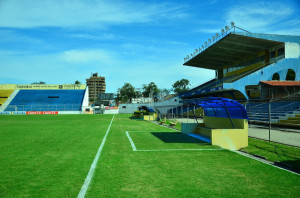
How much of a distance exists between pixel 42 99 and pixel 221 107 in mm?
67904

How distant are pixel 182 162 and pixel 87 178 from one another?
120 inches

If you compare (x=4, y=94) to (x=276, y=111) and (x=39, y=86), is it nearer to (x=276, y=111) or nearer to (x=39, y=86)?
(x=39, y=86)

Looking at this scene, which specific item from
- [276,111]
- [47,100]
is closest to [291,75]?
[276,111]

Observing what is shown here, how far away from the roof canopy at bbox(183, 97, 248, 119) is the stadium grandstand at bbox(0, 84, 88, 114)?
52.9 meters

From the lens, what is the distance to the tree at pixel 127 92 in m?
127

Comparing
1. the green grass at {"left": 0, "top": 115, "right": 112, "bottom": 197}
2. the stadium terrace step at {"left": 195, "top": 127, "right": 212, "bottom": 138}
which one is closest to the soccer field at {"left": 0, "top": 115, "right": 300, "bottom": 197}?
the green grass at {"left": 0, "top": 115, "right": 112, "bottom": 197}

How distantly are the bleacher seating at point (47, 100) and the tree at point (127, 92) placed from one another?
51.2 m

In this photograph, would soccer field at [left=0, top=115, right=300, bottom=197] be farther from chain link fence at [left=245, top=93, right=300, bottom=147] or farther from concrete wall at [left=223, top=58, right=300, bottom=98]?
concrete wall at [left=223, top=58, right=300, bottom=98]

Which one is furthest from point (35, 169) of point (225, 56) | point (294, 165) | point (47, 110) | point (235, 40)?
point (47, 110)

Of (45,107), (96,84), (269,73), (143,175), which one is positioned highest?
(96,84)

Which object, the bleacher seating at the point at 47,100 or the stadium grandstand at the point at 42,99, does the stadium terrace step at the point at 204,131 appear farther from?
the bleacher seating at the point at 47,100

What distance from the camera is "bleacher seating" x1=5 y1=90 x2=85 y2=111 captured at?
208 feet

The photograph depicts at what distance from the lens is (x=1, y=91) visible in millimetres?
74688

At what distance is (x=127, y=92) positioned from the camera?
12744 cm
